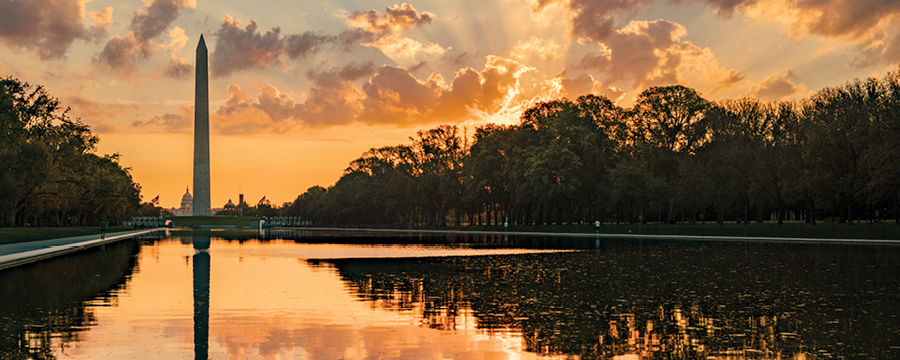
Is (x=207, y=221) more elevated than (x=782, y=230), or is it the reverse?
(x=207, y=221)

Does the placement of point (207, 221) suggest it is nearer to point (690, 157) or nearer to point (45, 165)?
point (45, 165)

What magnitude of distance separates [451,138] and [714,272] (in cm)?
8524

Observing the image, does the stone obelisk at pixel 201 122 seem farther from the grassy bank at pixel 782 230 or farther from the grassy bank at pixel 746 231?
the grassy bank at pixel 782 230

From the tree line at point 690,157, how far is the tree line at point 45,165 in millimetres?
40064

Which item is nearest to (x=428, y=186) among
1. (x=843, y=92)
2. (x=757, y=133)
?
(x=757, y=133)

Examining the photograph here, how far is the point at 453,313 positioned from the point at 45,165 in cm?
5106

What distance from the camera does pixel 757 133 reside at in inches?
3167

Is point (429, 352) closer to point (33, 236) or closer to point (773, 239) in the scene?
point (773, 239)

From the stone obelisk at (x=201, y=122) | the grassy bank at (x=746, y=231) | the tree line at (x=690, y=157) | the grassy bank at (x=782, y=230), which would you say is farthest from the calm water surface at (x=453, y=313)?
the stone obelisk at (x=201, y=122)

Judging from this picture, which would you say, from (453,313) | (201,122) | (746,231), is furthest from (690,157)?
(453,313)

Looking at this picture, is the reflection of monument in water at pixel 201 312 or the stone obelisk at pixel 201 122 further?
the stone obelisk at pixel 201 122

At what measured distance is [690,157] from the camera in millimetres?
79062

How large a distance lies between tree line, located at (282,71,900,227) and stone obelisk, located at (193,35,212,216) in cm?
2806

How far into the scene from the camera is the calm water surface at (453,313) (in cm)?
1055
